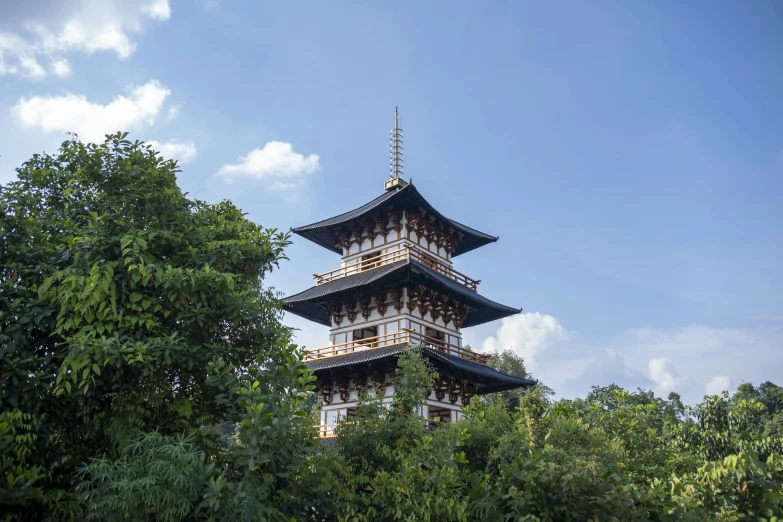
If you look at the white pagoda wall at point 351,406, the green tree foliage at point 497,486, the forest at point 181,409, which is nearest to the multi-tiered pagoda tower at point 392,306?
the white pagoda wall at point 351,406

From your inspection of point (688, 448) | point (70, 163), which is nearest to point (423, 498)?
point (70, 163)

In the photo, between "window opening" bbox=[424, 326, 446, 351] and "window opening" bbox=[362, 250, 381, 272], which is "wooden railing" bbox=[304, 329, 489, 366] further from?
"window opening" bbox=[362, 250, 381, 272]

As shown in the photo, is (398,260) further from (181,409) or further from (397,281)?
(181,409)

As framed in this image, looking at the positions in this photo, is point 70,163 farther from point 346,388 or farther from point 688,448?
point 688,448

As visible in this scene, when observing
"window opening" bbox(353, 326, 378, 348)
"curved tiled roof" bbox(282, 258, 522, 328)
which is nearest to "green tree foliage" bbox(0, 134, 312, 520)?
"curved tiled roof" bbox(282, 258, 522, 328)

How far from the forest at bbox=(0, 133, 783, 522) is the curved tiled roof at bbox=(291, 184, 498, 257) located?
1630 cm

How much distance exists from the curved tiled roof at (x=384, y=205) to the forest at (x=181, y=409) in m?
16.3

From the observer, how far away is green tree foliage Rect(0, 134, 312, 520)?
24.7 feet

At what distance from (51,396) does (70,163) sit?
13.8 feet

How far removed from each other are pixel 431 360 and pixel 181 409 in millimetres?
15974

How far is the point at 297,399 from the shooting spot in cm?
838

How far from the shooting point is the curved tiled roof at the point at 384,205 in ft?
87.8

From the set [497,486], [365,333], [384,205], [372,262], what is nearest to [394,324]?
[365,333]

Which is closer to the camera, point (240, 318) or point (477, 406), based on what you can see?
point (240, 318)
